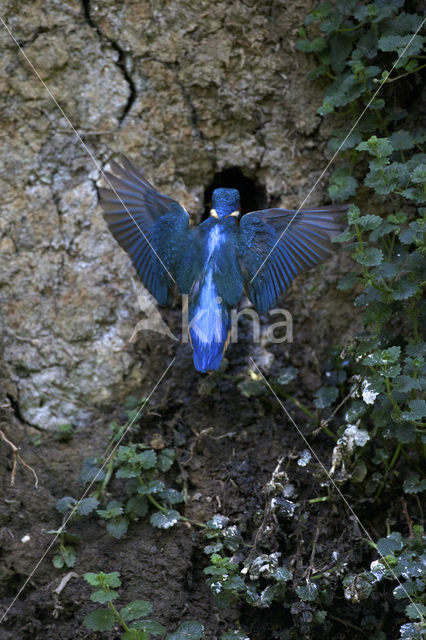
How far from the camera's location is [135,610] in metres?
2.17

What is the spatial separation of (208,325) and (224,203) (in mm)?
541

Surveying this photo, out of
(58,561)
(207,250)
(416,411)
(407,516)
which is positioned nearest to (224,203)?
(207,250)

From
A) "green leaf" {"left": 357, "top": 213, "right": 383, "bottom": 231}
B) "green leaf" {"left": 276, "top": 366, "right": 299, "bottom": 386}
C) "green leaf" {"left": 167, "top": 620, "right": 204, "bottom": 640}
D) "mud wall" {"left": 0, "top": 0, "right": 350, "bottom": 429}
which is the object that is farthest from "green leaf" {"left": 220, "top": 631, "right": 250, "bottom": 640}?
"green leaf" {"left": 357, "top": 213, "right": 383, "bottom": 231}

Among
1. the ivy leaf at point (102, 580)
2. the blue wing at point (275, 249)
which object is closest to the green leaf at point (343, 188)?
the blue wing at point (275, 249)

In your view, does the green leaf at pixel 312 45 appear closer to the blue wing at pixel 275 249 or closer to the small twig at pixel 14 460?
the blue wing at pixel 275 249

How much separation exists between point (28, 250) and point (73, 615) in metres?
1.47

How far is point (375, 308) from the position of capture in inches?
102

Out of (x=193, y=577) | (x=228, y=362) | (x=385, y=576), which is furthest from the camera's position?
(x=228, y=362)

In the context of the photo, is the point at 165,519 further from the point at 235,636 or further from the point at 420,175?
the point at 420,175

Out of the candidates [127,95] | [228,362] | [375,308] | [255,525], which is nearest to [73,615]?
[255,525]

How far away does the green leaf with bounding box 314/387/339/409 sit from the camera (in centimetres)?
285

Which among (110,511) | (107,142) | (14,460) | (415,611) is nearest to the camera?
(415,611)

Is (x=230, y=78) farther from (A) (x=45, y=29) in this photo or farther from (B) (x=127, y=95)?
(A) (x=45, y=29)

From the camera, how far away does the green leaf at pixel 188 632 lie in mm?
2191
